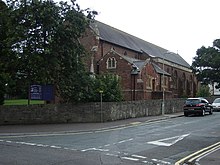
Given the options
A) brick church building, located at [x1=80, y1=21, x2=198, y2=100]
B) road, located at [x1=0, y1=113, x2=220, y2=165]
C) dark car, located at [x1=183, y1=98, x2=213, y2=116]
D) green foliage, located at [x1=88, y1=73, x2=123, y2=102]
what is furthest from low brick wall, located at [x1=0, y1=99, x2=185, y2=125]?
brick church building, located at [x1=80, y1=21, x2=198, y2=100]

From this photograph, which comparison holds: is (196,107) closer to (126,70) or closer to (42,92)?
(126,70)

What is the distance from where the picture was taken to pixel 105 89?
28359 millimetres

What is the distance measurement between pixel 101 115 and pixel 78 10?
8.22 meters

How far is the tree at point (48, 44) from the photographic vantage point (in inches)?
942

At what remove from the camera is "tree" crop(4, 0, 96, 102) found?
23.9 meters

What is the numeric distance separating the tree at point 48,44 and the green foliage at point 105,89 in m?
1.27

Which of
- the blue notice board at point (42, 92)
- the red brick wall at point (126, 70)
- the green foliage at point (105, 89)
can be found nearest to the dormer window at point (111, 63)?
the red brick wall at point (126, 70)

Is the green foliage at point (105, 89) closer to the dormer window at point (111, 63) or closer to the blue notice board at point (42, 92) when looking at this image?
the blue notice board at point (42, 92)

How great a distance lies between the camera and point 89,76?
27.1m

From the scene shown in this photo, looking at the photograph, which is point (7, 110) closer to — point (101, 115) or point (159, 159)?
point (101, 115)

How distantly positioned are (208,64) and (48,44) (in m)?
49.9

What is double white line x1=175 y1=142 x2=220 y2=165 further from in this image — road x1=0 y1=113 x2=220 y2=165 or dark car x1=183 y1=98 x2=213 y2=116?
dark car x1=183 y1=98 x2=213 y2=116

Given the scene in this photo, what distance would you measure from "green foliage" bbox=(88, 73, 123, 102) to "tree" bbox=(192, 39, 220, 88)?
42.3 meters

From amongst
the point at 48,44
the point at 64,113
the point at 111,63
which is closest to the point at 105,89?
the point at 64,113
